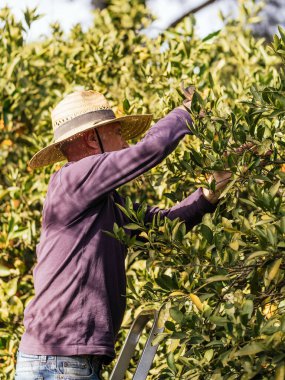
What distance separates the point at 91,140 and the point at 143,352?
0.85 meters

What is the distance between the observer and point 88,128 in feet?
11.6

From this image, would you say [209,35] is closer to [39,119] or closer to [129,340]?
[39,119]

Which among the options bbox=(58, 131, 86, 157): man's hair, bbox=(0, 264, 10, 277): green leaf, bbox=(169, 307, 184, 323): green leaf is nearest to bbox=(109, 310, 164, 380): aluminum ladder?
bbox=(169, 307, 184, 323): green leaf

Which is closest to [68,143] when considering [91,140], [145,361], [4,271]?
[91,140]

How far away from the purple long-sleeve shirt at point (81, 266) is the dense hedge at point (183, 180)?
0.17 m

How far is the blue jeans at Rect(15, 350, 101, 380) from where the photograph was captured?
130 inches

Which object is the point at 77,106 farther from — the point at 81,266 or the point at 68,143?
the point at 81,266

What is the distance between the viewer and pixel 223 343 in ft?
8.20

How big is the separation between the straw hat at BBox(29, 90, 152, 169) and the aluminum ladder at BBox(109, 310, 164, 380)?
736mm

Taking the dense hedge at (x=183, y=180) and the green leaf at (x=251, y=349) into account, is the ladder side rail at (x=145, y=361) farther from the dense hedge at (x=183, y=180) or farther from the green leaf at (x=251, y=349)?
the green leaf at (x=251, y=349)

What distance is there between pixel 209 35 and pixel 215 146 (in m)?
2.86

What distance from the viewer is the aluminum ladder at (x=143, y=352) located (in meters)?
3.21

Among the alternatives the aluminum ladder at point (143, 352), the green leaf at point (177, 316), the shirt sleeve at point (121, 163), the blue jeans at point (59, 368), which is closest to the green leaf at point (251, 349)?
the green leaf at point (177, 316)

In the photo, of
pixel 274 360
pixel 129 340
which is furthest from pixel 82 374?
pixel 274 360
